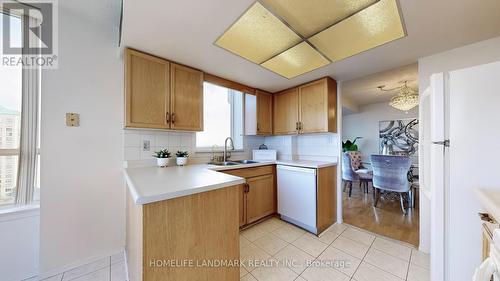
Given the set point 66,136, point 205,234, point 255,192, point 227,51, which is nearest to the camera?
point 205,234

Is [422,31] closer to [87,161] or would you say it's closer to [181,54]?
[181,54]

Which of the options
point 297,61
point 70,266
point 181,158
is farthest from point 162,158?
point 297,61

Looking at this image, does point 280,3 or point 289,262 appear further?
point 289,262

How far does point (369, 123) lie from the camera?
5027mm

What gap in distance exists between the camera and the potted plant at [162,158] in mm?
1848

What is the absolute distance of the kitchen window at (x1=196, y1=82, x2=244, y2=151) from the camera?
254 centimetres

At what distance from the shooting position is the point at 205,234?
3.42 ft

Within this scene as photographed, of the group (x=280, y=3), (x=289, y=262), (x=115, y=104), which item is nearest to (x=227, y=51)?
(x=280, y=3)

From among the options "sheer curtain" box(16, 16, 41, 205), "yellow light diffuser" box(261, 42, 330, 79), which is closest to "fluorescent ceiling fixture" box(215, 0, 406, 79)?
"yellow light diffuser" box(261, 42, 330, 79)

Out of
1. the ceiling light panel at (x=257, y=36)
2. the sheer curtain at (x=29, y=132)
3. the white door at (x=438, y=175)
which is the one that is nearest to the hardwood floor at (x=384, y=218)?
the white door at (x=438, y=175)

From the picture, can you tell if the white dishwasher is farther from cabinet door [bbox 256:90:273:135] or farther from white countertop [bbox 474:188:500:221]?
white countertop [bbox 474:188:500:221]

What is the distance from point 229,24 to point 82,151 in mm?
1728

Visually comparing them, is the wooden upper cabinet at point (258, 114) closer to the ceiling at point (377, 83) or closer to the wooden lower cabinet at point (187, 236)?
the ceiling at point (377, 83)

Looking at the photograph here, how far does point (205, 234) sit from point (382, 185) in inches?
120
